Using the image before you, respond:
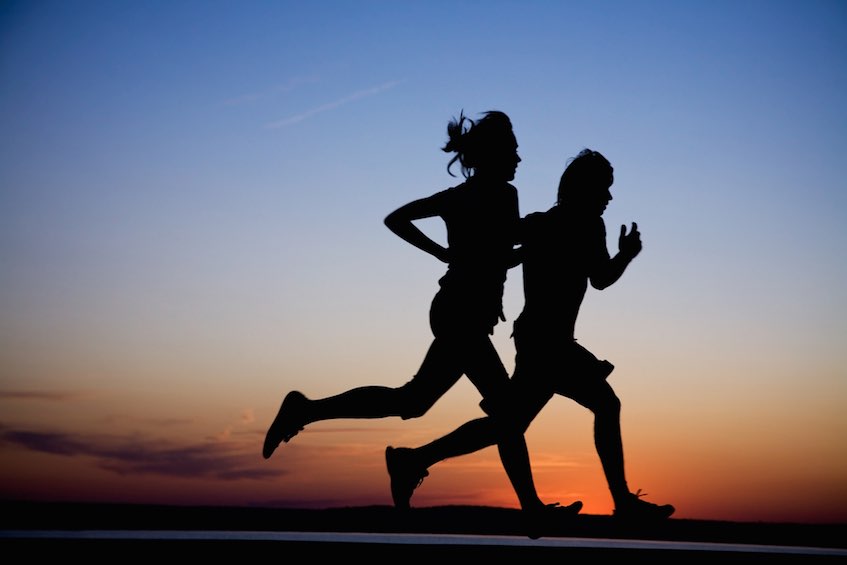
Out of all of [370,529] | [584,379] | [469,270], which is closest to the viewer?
[469,270]

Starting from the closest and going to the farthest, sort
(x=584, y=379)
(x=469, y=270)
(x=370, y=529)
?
(x=469, y=270) < (x=584, y=379) < (x=370, y=529)

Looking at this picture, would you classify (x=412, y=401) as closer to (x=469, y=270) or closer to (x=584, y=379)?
(x=469, y=270)

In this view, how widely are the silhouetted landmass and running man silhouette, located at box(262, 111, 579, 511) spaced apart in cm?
226

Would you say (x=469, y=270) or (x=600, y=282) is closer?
(x=469, y=270)

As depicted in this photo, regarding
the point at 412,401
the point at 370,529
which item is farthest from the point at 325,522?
the point at 412,401

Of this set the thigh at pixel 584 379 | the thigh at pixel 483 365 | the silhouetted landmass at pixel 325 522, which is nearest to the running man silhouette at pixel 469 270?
the thigh at pixel 483 365

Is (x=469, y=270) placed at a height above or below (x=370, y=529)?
above

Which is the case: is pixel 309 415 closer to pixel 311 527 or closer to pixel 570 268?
pixel 570 268

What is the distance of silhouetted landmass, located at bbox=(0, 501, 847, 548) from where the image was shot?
732 cm

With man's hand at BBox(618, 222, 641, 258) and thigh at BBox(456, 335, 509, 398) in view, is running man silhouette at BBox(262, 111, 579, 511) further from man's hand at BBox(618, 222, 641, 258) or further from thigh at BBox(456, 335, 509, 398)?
man's hand at BBox(618, 222, 641, 258)

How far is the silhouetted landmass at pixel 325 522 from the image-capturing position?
7.32m

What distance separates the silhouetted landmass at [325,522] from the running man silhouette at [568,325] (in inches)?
75.8

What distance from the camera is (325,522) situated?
8453 millimetres

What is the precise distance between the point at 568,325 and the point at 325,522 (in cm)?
427
